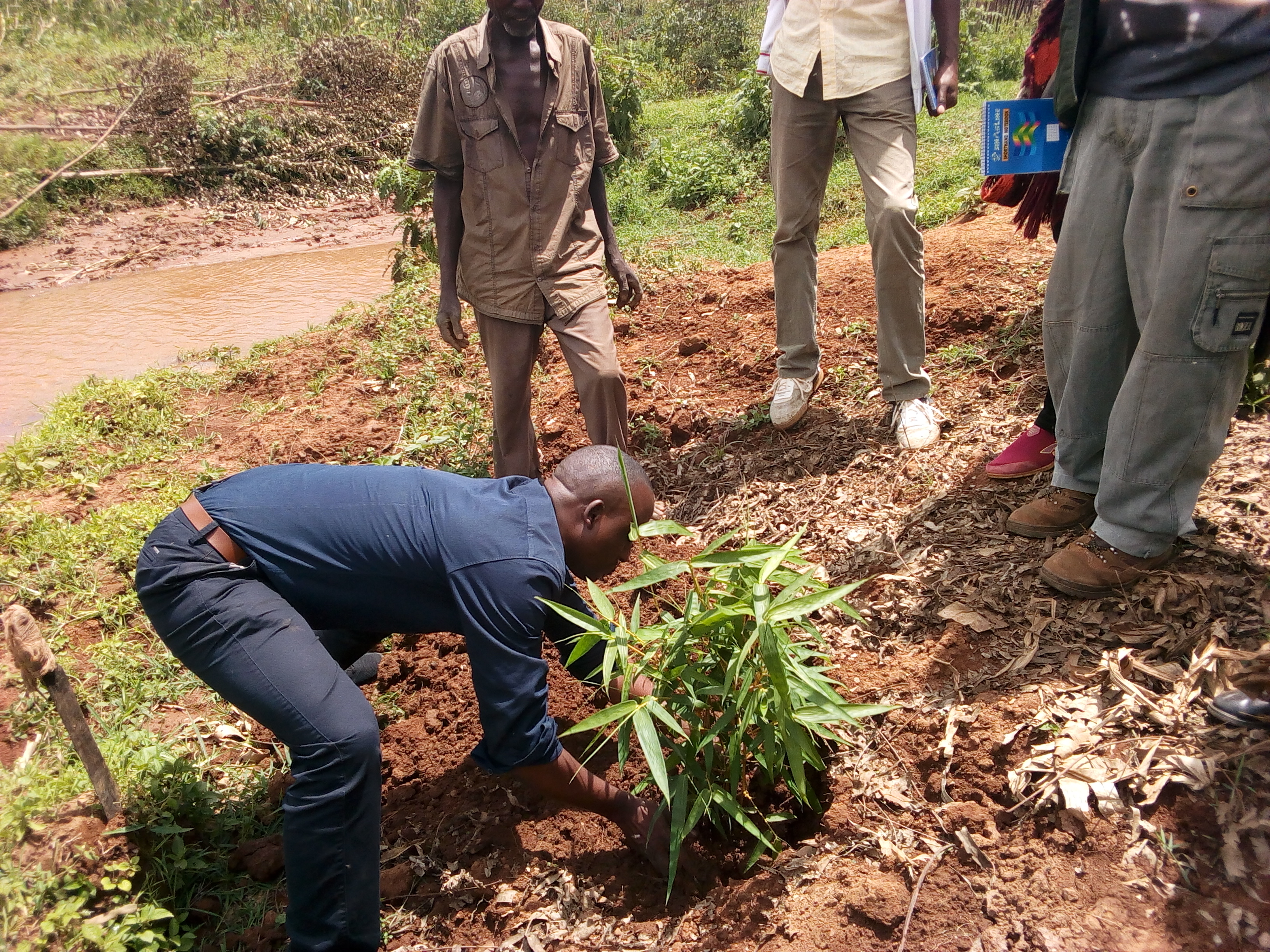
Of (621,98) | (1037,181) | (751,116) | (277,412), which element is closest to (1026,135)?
(1037,181)

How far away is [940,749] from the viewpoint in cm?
225

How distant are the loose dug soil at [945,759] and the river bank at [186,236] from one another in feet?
25.7

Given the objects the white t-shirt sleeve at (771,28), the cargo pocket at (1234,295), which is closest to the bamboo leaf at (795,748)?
the cargo pocket at (1234,295)

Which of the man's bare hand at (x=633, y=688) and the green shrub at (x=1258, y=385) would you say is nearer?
the man's bare hand at (x=633, y=688)

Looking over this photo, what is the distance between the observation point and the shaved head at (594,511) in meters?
2.24

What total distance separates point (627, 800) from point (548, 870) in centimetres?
33

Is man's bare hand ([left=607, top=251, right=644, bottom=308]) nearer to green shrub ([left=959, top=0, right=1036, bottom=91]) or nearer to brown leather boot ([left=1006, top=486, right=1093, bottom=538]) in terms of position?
brown leather boot ([left=1006, top=486, right=1093, bottom=538])

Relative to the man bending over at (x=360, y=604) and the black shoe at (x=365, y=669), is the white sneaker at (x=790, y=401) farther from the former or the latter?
the black shoe at (x=365, y=669)

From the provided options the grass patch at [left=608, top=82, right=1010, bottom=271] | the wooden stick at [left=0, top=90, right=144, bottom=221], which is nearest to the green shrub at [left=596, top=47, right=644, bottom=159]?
the grass patch at [left=608, top=82, right=1010, bottom=271]

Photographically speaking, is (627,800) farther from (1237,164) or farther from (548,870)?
(1237,164)

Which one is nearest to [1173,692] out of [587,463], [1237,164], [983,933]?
[983,933]

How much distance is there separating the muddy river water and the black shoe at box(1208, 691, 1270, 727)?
21.3 ft

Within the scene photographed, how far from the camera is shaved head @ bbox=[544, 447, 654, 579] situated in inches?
88.1

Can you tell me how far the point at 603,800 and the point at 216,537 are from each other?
1143 mm
